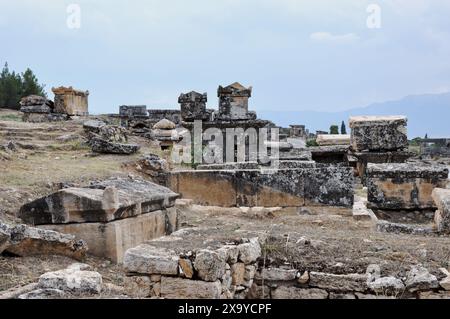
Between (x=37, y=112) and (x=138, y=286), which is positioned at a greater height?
(x=37, y=112)

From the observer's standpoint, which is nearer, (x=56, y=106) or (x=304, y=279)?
(x=304, y=279)

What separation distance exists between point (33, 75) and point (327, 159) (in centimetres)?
2563

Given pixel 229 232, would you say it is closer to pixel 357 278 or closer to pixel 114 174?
pixel 357 278

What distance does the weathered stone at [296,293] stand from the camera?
453 centimetres

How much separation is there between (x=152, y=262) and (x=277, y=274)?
49.2 inches

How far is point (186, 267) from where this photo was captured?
13.0 ft

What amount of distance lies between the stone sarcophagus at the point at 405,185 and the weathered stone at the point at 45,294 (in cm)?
533


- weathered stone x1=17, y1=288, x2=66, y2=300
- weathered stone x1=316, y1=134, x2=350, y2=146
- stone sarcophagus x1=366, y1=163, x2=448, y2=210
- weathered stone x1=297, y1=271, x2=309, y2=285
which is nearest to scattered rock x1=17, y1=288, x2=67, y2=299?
weathered stone x1=17, y1=288, x2=66, y2=300

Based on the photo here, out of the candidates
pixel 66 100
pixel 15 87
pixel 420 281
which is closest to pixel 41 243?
pixel 420 281

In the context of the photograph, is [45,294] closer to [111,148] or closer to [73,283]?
[73,283]

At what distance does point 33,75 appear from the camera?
33406 millimetres

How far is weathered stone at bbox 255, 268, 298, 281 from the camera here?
4.62 metres

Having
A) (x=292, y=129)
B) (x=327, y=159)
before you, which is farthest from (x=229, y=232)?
(x=292, y=129)
